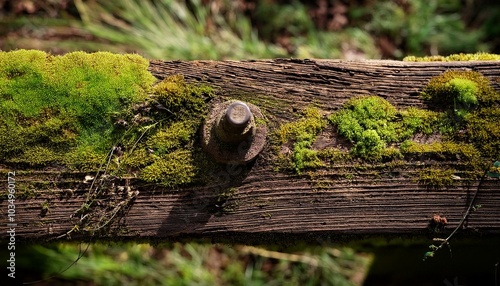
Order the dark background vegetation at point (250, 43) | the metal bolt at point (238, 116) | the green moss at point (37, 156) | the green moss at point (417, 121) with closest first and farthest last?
1. the metal bolt at point (238, 116)
2. the green moss at point (37, 156)
3. the green moss at point (417, 121)
4. the dark background vegetation at point (250, 43)

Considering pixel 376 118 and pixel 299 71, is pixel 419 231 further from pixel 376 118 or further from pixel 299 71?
pixel 299 71

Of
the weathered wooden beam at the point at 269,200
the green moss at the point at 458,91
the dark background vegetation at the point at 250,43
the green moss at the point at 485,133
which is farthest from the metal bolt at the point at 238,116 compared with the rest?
the dark background vegetation at the point at 250,43

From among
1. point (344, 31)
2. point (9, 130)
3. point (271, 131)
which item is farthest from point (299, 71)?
point (344, 31)

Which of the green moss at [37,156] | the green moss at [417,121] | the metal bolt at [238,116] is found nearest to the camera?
the metal bolt at [238,116]

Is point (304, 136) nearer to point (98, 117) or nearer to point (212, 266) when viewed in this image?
point (98, 117)

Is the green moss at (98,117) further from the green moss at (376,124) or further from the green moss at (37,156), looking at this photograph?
the green moss at (376,124)

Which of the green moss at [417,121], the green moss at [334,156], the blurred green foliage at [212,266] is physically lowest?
the blurred green foliage at [212,266]
